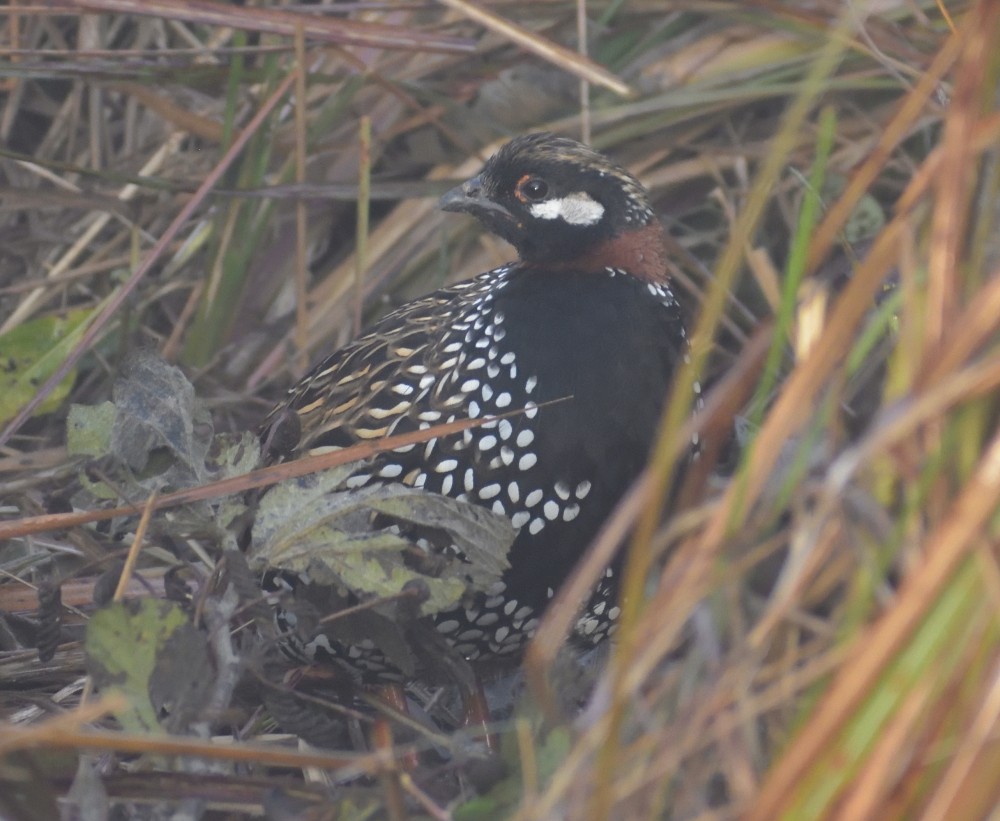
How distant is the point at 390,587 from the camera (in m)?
2.46

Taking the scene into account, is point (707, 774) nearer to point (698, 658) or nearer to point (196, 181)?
point (698, 658)

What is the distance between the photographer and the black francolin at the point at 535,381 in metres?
2.70

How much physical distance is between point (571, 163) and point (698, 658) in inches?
57.4

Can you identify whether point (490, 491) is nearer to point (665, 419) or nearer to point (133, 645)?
point (665, 419)

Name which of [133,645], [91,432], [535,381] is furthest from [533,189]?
[133,645]

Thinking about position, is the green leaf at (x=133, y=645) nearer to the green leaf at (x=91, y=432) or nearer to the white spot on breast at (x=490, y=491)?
the green leaf at (x=91, y=432)

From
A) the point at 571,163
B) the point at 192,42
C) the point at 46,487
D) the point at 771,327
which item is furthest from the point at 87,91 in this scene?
the point at 771,327

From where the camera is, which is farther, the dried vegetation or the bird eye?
the bird eye

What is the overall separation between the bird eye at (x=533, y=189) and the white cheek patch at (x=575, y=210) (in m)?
0.03

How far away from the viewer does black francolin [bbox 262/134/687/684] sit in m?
2.70

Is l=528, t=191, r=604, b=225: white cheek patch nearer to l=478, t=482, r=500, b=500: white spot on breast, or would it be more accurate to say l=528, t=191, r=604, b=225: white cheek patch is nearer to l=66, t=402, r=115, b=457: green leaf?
l=478, t=482, r=500, b=500: white spot on breast

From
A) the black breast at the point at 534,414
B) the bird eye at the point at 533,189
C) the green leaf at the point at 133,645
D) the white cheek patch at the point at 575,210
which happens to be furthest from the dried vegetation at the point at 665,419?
the bird eye at the point at 533,189

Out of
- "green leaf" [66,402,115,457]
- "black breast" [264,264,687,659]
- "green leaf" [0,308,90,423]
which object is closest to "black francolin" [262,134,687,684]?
"black breast" [264,264,687,659]

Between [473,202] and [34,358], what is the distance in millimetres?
1362
